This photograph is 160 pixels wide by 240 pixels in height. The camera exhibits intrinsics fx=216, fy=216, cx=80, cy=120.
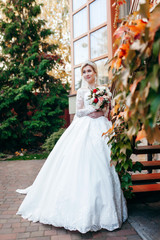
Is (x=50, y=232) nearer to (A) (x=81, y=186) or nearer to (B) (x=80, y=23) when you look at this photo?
(A) (x=81, y=186)

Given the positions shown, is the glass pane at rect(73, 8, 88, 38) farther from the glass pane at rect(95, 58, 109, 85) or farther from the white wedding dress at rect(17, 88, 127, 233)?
the white wedding dress at rect(17, 88, 127, 233)

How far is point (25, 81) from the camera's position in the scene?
850cm

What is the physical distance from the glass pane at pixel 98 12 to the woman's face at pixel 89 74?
2.55m

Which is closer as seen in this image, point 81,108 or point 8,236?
point 8,236

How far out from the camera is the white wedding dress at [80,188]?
2.23 m

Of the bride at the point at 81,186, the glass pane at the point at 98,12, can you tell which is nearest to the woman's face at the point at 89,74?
the bride at the point at 81,186

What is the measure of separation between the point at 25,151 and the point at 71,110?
264 cm

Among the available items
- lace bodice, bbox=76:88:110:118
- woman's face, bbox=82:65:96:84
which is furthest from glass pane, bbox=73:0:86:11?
lace bodice, bbox=76:88:110:118

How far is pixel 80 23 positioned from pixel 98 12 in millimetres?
868

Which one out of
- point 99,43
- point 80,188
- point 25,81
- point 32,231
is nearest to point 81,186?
point 80,188

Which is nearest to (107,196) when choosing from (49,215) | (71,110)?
(49,215)

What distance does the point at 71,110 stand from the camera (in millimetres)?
7191

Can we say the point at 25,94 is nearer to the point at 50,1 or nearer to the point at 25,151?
the point at 25,151

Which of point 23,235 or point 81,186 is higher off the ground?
point 81,186
